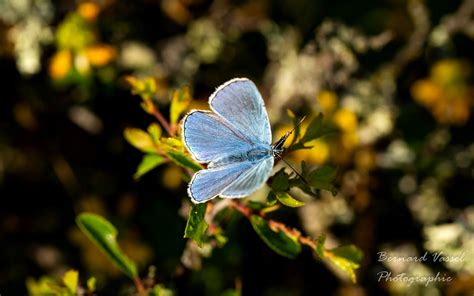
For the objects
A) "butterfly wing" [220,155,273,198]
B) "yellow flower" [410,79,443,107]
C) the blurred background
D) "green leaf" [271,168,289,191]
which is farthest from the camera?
"yellow flower" [410,79,443,107]

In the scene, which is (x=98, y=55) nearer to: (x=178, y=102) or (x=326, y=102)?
(x=326, y=102)

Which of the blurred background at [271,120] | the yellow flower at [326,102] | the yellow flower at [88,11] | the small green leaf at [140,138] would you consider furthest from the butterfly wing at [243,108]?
the yellow flower at [88,11]

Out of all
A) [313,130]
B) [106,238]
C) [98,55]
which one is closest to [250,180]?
[313,130]

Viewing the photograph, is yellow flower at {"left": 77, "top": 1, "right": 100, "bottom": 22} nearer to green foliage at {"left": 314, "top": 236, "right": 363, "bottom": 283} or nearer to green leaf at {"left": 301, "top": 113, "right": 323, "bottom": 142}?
green leaf at {"left": 301, "top": 113, "right": 323, "bottom": 142}

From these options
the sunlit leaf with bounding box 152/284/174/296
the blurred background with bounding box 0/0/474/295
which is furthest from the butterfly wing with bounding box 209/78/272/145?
the blurred background with bounding box 0/0/474/295

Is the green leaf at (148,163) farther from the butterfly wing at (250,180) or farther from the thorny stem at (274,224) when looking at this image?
the butterfly wing at (250,180)
